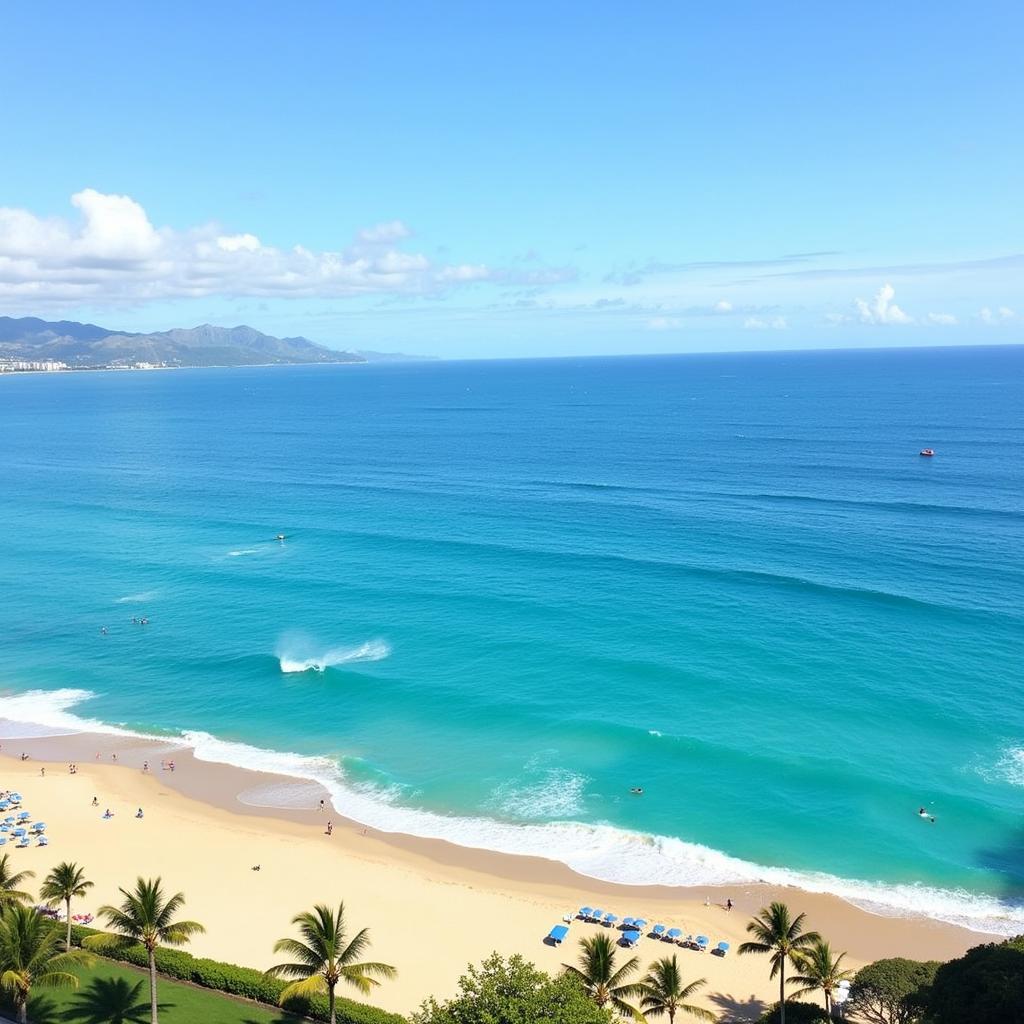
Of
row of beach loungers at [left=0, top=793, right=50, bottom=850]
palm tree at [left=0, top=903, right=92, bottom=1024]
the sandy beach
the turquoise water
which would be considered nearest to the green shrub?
the sandy beach

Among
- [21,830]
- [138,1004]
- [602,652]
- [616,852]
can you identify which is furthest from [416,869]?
[602,652]

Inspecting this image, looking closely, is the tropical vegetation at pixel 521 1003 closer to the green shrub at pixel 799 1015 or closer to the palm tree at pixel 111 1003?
the green shrub at pixel 799 1015

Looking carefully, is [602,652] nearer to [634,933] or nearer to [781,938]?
[634,933]

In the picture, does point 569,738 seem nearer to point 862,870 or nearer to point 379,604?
point 862,870

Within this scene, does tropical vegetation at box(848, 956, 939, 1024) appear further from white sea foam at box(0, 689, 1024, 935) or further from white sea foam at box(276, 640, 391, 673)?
white sea foam at box(276, 640, 391, 673)

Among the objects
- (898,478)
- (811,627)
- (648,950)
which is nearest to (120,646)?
(648,950)

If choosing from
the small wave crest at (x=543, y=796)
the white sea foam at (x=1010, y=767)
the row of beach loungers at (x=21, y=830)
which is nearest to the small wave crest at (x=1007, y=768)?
the white sea foam at (x=1010, y=767)
